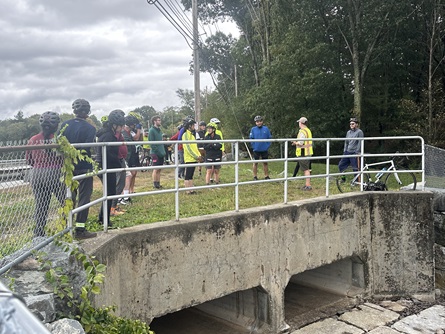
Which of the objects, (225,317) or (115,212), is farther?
(225,317)

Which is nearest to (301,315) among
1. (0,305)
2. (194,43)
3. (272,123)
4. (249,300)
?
(249,300)

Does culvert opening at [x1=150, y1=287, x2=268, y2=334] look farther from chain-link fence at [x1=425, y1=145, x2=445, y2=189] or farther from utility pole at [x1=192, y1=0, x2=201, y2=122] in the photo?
utility pole at [x1=192, y1=0, x2=201, y2=122]

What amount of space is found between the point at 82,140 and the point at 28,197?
5.42 ft

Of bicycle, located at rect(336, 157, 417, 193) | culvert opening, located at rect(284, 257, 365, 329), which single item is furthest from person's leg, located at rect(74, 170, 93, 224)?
bicycle, located at rect(336, 157, 417, 193)

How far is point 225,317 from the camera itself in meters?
7.73

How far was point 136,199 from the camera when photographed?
Result: 8.37 meters

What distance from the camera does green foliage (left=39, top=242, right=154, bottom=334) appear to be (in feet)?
11.7

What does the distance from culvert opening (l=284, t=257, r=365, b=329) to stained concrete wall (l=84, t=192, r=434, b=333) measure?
8.6 inches

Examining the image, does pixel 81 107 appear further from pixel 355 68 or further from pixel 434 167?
pixel 355 68

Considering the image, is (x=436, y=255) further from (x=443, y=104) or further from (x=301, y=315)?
(x=443, y=104)

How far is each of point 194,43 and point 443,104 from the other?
12564 millimetres

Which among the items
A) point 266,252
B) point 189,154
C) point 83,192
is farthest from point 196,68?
point 83,192

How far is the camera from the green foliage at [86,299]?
357 centimetres

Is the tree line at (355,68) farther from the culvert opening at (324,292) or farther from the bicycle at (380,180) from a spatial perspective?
the culvert opening at (324,292)
